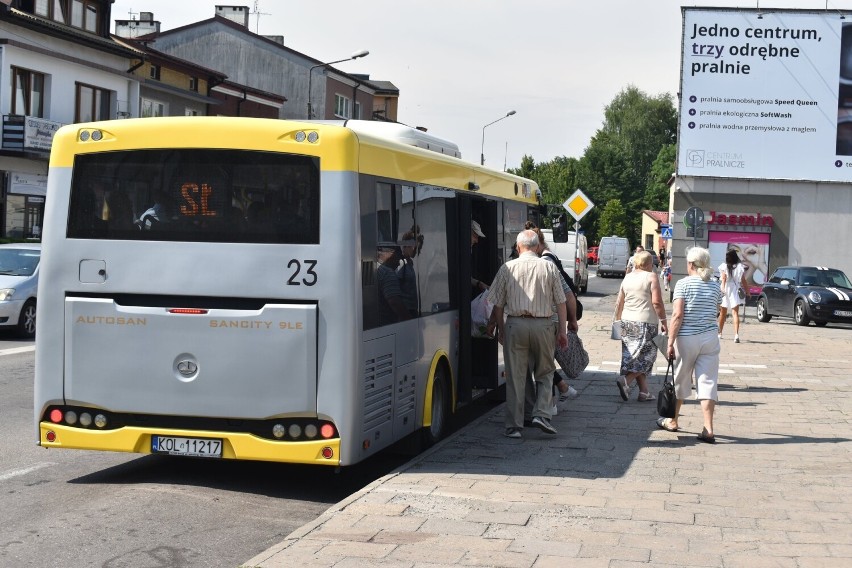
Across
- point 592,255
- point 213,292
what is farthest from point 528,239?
point 592,255

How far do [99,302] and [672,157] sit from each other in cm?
10474

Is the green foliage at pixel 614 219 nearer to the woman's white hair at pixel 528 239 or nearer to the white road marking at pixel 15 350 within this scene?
the white road marking at pixel 15 350

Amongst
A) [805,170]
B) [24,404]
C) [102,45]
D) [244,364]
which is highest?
[102,45]

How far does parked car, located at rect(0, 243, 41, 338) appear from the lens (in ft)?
65.3

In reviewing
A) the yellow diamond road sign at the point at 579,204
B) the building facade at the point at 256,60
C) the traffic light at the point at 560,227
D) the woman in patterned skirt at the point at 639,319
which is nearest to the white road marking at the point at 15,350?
the traffic light at the point at 560,227

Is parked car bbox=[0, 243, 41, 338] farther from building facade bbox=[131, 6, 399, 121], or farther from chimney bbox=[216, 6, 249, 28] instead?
chimney bbox=[216, 6, 249, 28]

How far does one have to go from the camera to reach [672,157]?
109438mm

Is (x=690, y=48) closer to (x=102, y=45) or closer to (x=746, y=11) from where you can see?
(x=746, y=11)

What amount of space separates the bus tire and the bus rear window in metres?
12.6

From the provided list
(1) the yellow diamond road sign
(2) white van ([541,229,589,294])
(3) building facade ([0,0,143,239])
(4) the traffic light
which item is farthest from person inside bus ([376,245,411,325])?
(2) white van ([541,229,589,294])

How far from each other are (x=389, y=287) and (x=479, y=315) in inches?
114

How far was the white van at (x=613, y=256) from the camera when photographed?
7369cm

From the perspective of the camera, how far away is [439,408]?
1078 cm

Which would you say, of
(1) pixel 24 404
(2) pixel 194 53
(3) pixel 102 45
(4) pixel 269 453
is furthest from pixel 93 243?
(2) pixel 194 53
